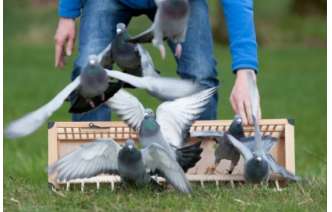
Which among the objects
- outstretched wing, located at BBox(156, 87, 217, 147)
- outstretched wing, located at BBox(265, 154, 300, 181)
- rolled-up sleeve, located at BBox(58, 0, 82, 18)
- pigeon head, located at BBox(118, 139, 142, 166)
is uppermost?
rolled-up sleeve, located at BBox(58, 0, 82, 18)

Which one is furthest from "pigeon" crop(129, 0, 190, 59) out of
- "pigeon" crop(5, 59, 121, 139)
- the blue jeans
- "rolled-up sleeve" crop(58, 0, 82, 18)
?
"rolled-up sleeve" crop(58, 0, 82, 18)

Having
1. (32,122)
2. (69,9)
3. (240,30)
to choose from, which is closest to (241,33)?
(240,30)

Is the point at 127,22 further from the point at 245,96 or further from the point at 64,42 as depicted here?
the point at 245,96

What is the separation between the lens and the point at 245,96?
356 centimetres

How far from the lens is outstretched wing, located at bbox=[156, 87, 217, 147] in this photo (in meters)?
3.44

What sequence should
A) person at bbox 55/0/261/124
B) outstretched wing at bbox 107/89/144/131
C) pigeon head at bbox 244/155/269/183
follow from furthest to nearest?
person at bbox 55/0/261/124 → pigeon head at bbox 244/155/269/183 → outstretched wing at bbox 107/89/144/131

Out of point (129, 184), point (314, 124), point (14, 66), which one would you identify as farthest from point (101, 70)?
A: point (14, 66)

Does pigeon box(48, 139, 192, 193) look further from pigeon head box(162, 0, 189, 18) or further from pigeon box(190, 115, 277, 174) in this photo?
pigeon head box(162, 0, 189, 18)

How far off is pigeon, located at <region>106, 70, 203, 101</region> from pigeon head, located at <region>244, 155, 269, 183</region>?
0.37 metres

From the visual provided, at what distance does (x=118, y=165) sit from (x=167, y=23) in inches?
21.6

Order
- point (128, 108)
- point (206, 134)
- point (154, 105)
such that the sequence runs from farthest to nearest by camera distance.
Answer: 1. point (154, 105)
2. point (206, 134)
3. point (128, 108)

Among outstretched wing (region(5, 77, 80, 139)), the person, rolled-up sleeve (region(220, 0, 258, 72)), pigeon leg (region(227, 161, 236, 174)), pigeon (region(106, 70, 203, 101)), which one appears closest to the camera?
outstretched wing (region(5, 77, 80, 139))

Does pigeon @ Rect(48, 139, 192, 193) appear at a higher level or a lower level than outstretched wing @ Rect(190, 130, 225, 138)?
lower

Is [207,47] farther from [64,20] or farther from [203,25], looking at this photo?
[64,20]
